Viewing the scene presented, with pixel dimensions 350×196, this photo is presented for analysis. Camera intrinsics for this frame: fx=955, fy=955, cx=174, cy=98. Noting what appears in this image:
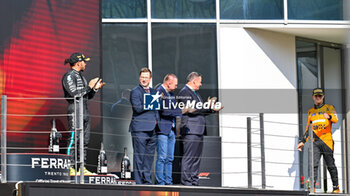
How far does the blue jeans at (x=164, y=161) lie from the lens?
10320mm

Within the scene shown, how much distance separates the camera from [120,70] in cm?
1329

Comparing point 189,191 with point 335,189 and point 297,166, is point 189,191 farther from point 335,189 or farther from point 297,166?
point 297,166

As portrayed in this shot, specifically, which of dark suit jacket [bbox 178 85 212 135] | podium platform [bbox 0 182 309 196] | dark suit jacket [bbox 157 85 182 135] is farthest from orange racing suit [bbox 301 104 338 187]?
dark suit jacket [bbox 157 85 182 135]

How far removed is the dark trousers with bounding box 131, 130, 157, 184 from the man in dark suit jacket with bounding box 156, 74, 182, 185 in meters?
0.09

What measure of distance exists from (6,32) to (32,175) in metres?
1.94

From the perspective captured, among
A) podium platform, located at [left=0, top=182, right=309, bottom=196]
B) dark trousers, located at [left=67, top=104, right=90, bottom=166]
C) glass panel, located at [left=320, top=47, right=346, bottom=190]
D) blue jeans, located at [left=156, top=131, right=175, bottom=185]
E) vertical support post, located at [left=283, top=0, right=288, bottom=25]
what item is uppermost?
vertical support post, located at [left=283, top=0, right=288, bottom=25]

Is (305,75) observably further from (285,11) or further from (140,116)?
(140,116)

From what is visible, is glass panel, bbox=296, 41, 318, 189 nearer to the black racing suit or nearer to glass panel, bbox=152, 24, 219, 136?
glass panel, bbox=152, 24, 219, 136

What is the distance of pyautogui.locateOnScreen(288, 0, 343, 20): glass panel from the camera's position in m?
13.7

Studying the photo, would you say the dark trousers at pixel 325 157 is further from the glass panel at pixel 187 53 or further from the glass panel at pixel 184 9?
the glass panel at pixel 184 9

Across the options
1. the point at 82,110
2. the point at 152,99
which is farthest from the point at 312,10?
the point at 82,110

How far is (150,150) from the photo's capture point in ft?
34.1

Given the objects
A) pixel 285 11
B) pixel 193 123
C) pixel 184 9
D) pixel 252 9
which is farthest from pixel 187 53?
pixel 193 123

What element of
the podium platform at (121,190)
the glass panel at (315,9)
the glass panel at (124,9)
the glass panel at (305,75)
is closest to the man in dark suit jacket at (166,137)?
the podium platform at (121,190)
